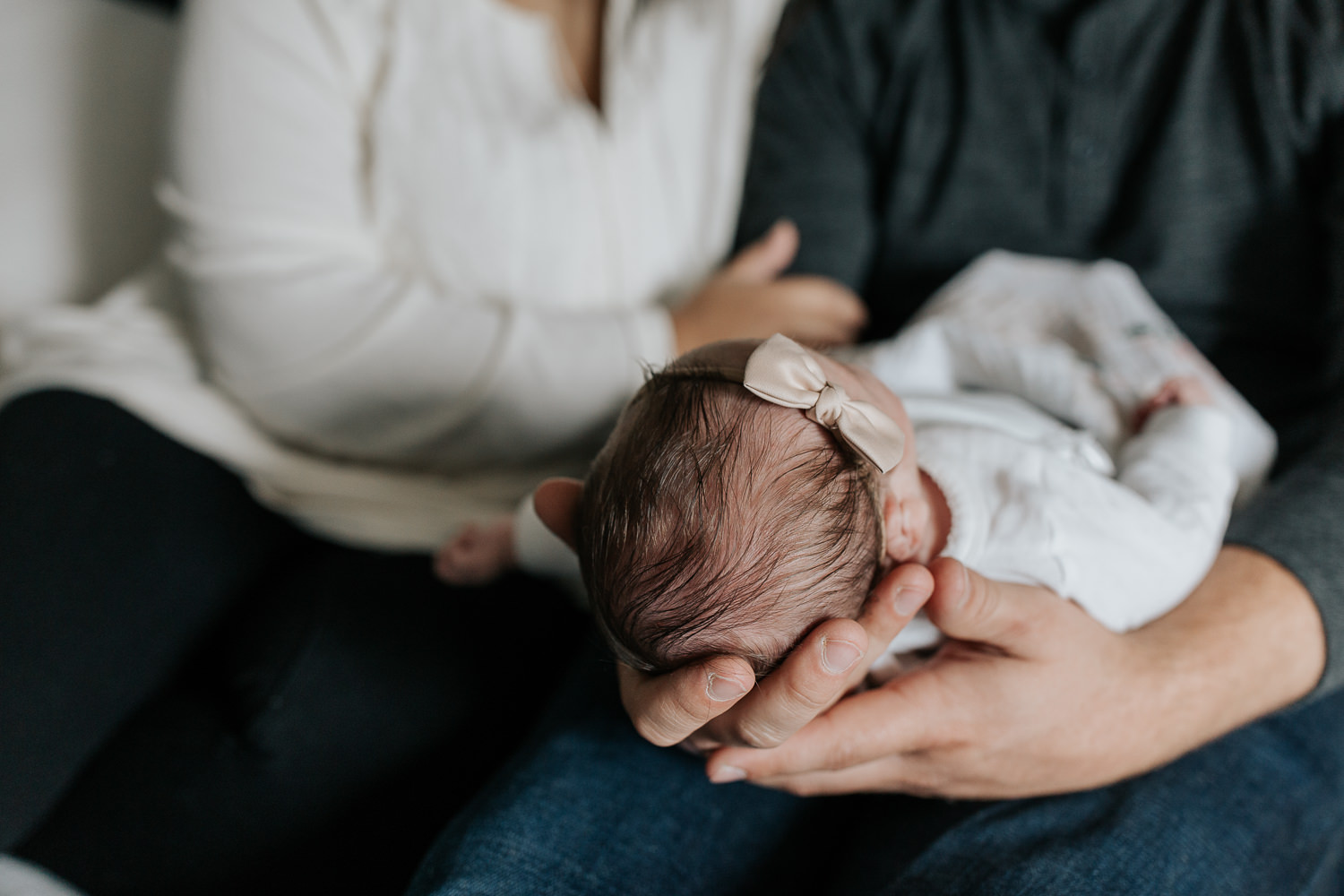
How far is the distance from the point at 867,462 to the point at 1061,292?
57 cm

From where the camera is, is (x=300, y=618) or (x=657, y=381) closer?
Answer: (x=657, y=381)

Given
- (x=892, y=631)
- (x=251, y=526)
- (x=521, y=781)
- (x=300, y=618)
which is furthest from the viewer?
(x=251, y=526)

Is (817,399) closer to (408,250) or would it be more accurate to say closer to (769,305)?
(769,305)

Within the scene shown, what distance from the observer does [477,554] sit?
3.11 feet

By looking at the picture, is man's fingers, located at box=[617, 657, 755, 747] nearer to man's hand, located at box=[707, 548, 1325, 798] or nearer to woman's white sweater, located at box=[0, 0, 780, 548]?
man's hand, located at box=[707, 548, 1325, 798]

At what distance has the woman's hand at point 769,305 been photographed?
1.01 m

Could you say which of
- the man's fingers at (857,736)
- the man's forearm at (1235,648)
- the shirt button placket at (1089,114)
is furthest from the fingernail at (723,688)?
the shirt button placket at (1089,114)

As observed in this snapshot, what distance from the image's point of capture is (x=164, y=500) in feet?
3.02

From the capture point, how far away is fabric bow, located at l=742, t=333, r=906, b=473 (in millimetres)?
587

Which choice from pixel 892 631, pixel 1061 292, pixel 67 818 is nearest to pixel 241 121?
pixel 67 818

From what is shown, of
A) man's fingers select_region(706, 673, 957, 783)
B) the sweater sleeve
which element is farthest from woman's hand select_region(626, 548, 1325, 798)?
the sweater sleeve

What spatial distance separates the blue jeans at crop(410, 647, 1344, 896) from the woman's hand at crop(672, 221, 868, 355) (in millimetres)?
465

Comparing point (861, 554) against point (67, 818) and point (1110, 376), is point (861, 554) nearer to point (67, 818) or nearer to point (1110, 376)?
point (1110, 376)

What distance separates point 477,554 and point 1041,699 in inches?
24.3
